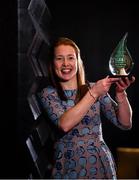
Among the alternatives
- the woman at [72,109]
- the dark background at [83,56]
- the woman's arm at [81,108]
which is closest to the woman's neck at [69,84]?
the woman at [72,109]

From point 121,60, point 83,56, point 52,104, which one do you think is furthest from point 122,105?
point 83,56

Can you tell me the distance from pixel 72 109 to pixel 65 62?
0.21m

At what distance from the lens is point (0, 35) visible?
1946mm

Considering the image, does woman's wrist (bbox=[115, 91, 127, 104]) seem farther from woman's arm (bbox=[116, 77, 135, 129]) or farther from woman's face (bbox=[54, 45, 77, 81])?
woman's face (bbox=[54, 45, 77, 81])

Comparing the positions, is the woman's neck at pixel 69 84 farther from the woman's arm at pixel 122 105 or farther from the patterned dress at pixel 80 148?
the woman's arm at pixel 122 105

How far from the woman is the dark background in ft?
1.47

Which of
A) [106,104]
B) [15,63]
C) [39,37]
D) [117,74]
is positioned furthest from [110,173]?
[39,37]

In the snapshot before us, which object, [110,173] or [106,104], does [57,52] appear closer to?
[106,104]

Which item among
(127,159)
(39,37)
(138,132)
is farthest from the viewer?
(138,132)

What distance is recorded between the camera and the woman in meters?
1.46

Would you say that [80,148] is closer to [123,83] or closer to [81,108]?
[81,108]

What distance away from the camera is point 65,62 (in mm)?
1499

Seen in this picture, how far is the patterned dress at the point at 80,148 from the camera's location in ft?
4.86

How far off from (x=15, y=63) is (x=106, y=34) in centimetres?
91
